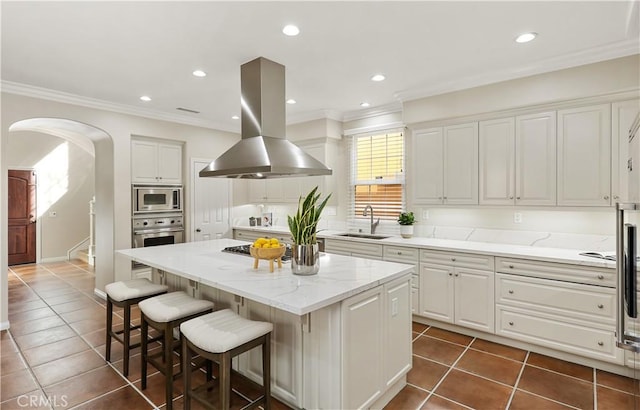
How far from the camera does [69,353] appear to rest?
306 centimetres

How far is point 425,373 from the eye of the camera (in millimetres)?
2705

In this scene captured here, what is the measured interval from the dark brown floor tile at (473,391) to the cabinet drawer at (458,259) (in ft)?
3.43

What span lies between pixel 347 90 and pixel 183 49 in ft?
6.11

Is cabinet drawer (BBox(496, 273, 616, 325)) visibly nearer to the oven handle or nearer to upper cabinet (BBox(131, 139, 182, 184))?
the oven handle

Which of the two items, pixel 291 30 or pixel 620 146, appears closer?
pixel 291 30

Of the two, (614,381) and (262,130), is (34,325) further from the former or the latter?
(614,381)

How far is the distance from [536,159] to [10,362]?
5175 mm

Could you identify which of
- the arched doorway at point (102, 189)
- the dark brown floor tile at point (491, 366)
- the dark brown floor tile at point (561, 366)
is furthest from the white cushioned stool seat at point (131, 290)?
the dark brown floor tile at point (561, 366)

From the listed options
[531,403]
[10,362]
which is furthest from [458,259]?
[10,362]

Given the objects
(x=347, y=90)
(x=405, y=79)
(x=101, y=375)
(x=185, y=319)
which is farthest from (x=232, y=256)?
(x=405, y=79)

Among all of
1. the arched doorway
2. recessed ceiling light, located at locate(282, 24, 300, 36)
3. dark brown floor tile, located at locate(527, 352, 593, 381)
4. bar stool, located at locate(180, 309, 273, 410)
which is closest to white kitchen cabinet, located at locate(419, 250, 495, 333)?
dark brown floor tile, located at locate(527, 352, 593, 381)

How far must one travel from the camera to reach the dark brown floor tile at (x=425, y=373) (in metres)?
2.56

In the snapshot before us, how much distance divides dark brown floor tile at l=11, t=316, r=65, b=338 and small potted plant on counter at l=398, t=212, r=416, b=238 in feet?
13.6

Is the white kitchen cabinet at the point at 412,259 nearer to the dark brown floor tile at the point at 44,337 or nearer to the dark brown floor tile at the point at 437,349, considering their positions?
the dark brown floor tile at the point at 437,349
